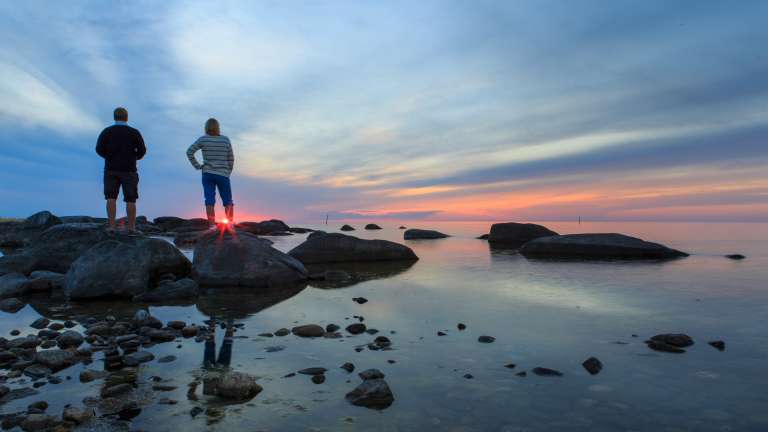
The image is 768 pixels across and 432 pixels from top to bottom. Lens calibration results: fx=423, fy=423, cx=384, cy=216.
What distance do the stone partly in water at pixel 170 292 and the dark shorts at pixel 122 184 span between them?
10.8 feet

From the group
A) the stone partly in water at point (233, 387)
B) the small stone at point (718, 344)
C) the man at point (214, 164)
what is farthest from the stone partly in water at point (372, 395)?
the man at point (214, 164)

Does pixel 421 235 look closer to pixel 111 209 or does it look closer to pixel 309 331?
pixel 111 209

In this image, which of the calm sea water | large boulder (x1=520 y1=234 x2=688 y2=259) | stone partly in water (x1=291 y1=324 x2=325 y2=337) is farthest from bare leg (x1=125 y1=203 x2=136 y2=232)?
large boulder (x1=520 y1=234 x2=688 y2=259)

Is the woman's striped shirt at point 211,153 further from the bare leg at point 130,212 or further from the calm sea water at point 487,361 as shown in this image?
the calm sea water at point 487,361

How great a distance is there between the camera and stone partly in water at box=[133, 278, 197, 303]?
7.41 metres

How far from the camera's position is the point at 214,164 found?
10.2 metres

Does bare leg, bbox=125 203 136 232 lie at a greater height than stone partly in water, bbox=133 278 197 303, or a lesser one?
greater

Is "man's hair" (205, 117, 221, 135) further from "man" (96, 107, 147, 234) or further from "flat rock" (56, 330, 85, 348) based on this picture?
"flat rock" (56, 330, 85, 348)

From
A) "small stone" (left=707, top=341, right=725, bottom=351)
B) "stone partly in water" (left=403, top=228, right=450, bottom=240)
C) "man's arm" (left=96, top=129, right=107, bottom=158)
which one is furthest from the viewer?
"stone partly in water" (left=403, top=228, right=450, bottom=240)

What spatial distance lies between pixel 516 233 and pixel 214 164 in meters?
21.0

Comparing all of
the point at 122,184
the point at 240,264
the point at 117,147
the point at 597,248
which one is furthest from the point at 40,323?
the point at 597,248

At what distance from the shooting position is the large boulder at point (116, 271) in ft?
24.7

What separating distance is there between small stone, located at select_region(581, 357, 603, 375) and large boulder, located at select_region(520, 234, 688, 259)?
1349 centimetres

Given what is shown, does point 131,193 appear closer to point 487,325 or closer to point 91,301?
point 91,301
